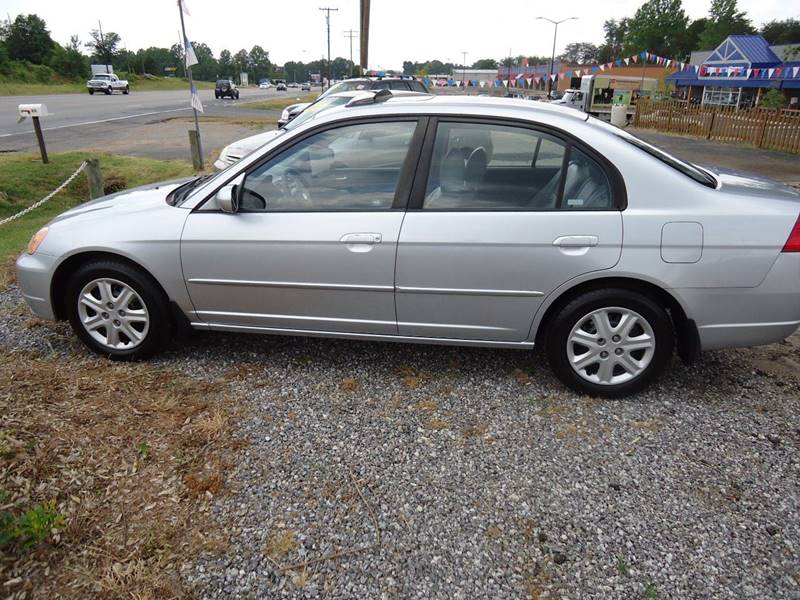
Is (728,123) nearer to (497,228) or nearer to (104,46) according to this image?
(497,228)

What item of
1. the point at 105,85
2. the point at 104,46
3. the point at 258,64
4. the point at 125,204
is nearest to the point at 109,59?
the point at 104,46

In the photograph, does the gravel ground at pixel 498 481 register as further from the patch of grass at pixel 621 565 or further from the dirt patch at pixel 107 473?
the dirt patch at pixel 107 473

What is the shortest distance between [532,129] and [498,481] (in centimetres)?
197

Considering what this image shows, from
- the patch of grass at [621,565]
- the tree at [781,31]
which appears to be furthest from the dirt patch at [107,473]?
the tree at [781,31]

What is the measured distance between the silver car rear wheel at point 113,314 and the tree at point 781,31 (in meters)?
78.0

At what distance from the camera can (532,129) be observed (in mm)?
3430

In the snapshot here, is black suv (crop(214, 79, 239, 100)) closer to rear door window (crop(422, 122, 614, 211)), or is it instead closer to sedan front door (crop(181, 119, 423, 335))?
sedan front door (crop(181, 119, 423, 335))

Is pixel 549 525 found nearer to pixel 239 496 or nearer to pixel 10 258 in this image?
pixel 239 496

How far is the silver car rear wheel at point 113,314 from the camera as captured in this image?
3830 mm

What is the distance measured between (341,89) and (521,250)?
1353 cm

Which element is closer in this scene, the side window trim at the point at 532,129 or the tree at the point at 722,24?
the side window trim at the point at 532,129

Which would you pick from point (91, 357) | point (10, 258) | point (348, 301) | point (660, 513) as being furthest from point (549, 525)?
point (10, 258)

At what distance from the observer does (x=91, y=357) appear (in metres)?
4.02

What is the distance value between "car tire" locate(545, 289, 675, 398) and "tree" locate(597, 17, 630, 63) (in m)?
123
